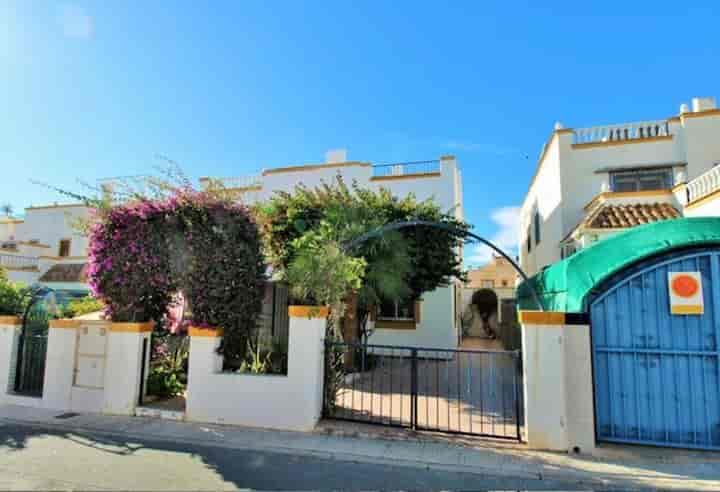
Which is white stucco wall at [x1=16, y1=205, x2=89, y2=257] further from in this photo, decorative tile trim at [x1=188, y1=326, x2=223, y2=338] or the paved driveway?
the paved driveway

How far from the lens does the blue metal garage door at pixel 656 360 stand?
4.71 metres

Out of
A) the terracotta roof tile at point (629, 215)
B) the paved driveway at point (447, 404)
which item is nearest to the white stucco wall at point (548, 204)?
the terracotta roof tile at point (629, 215)

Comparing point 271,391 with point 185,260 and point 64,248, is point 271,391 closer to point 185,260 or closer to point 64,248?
point 185,260

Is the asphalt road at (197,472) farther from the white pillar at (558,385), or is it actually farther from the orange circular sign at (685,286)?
the orange circular sign at (685,286)

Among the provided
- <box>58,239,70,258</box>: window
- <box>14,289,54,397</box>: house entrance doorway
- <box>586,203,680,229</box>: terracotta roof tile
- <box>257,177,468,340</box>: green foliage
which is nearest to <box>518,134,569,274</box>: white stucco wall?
<box>586,203,680,229</box>: terracotta roof tile

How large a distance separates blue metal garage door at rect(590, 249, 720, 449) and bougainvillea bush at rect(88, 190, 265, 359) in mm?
5669

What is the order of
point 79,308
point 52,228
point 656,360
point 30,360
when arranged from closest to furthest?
1. point 656,360
2. point 30,360
3. point 79,308
4. point 52,228

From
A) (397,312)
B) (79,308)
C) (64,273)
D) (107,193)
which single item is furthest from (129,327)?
(64,273)

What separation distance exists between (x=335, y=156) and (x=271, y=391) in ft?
33.9

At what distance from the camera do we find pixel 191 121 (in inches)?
395

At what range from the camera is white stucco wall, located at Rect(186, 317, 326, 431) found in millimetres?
5480

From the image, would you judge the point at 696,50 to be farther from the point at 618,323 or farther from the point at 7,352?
the point at 7,352

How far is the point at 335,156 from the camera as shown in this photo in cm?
1414

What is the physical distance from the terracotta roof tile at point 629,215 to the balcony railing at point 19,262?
26345mm
